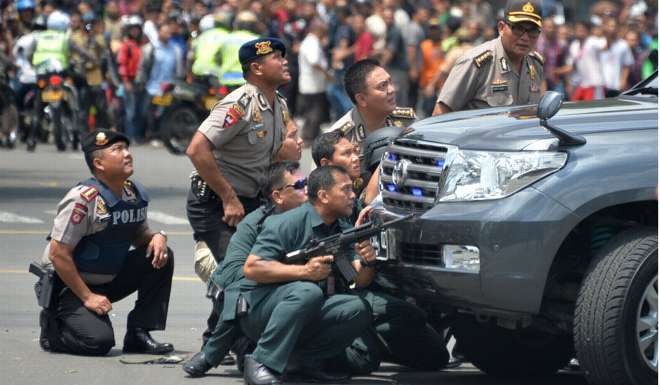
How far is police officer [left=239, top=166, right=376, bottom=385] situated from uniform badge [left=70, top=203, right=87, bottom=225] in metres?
1.17

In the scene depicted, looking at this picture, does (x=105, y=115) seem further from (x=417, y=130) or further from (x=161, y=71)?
(x=417, y=130)

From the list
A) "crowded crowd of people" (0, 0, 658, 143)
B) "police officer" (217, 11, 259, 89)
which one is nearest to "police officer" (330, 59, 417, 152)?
"police officer" (217, 11, 259, 89)

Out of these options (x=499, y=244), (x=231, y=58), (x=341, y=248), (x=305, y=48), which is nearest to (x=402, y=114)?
(x=341, y=248)

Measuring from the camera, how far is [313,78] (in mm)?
23016

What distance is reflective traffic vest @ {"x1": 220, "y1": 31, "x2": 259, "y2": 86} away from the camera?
20125mm

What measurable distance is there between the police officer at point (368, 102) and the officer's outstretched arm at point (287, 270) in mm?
1437

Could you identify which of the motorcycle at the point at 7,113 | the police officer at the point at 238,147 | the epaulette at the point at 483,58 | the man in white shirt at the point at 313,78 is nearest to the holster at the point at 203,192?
the police officer at the point at 238,147

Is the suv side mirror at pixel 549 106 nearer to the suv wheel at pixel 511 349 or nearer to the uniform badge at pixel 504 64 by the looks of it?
the suv wheel at pixel 511 349

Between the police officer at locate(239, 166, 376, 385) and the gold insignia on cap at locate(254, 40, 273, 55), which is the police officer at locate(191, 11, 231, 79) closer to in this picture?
the gold insignia on cap at locate(254, 40, 273, 55)

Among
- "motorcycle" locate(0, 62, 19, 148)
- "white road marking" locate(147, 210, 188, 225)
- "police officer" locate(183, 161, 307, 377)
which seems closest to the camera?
"police officer" locate(183, 161, 307, 377)

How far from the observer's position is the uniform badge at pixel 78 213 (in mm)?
8375

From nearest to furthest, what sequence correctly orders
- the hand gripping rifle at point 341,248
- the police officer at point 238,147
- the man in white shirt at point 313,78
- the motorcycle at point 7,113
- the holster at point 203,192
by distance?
the hand gripping rifle at point 341,248
the police officer at point 238,147
the holster at point 203,192
the motorcycle at point 7,113
the man in white shirt at point 313,78

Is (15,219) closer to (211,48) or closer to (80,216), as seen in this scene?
(211,48)

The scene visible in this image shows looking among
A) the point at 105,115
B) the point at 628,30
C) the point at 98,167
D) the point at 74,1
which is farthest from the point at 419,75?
the point at 98,167
